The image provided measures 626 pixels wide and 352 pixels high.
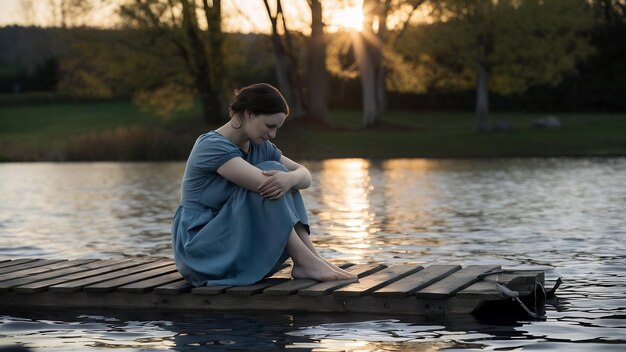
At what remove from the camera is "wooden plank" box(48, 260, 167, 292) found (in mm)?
8219

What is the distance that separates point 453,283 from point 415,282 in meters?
0.26

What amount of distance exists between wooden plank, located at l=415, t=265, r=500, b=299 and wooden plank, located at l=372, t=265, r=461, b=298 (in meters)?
0.06

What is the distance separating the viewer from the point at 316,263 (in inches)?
321

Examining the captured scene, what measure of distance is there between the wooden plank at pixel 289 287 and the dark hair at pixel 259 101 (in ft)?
3.83

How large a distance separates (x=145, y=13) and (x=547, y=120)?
16.5 metres

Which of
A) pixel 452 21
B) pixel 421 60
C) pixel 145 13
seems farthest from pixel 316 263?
pixel 421 60

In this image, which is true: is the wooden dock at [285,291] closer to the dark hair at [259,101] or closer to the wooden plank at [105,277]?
the wooden plank at [105,277]

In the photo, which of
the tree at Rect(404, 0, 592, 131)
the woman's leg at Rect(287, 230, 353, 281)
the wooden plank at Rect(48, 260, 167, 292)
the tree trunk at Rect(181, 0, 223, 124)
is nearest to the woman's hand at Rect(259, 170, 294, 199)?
the woman's leg at Rect(287, 230, 353, 281)

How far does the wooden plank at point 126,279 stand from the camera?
8.16m

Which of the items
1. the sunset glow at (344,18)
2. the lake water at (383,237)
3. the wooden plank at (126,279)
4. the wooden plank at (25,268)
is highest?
the sunset glow at (344,18)

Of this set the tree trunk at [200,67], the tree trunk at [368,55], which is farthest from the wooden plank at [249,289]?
the tree trunk at [368,55]

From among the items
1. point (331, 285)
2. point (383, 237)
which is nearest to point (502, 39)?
point (383, 237)

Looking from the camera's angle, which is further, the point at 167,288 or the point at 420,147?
the point at 420,147

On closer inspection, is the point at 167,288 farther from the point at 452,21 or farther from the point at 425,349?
the point at 452,21
